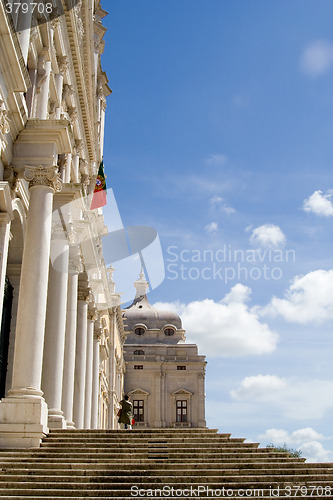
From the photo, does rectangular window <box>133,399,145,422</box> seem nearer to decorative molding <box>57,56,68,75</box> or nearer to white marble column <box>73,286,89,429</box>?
white marble column <box>73,286,89,429</box>

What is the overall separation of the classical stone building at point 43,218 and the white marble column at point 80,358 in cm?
4

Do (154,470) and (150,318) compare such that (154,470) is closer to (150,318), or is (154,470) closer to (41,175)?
(41,175)

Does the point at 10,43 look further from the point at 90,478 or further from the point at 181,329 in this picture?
the point at 181,329

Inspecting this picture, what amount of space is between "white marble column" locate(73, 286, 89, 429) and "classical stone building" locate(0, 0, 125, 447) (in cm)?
4

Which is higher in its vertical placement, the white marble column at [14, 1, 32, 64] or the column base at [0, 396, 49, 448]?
the white marble column at [14, 1, 32, 64]

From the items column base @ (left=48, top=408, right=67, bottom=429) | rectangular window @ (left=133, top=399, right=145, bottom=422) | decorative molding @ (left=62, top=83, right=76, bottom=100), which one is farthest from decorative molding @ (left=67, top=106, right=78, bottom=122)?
rectangular window @ (left=133, top=399, right=145, bottom=422)

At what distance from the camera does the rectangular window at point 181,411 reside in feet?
229

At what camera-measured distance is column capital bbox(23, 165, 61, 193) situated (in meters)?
15.3

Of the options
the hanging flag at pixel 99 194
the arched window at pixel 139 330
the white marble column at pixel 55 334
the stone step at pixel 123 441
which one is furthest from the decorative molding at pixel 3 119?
the arched window at pixel 139 330

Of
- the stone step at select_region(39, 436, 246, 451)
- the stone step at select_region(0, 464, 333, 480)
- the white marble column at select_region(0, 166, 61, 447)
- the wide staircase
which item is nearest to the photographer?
the wide staircase

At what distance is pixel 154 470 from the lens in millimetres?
11523

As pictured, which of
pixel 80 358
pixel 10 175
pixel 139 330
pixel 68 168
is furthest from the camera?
pixel 139 330

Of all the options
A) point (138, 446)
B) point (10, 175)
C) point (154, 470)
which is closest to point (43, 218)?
point (10, 175)

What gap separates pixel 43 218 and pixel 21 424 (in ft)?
15.5
